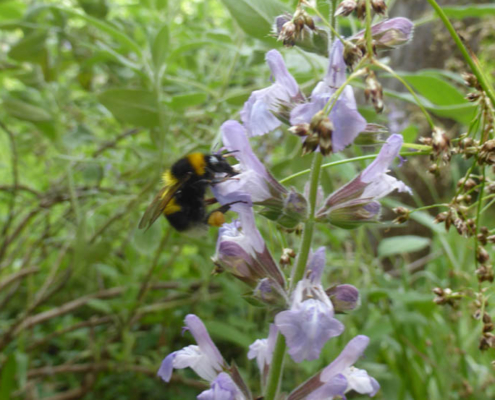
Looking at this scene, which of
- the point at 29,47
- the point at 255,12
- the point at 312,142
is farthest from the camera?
the point at 29,47

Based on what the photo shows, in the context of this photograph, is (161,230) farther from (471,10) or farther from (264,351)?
(471,10)

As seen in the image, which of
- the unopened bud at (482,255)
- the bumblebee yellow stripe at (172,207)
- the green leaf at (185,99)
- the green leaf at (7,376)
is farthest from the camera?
the green leaf at (7,376)

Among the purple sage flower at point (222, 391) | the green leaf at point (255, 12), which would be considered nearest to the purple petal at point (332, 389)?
the purple sage flower at point (222, 391)

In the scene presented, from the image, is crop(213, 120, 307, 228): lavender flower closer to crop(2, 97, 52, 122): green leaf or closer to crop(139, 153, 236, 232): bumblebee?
crop(139, 153, 236, 232): bumblebee

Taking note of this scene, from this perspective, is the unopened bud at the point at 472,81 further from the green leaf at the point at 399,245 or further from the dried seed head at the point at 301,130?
the green leaf at the point at 399,245

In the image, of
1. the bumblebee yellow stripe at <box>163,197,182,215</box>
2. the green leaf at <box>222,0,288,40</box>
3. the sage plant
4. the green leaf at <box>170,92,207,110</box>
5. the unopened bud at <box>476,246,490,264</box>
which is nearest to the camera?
the sage plant

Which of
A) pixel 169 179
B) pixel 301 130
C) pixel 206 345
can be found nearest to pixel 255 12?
pixel 169 179

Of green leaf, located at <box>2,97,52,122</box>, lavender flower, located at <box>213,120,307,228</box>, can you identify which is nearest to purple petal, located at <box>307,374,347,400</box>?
lavender flower, located at <box>213,120,307,228</box>
